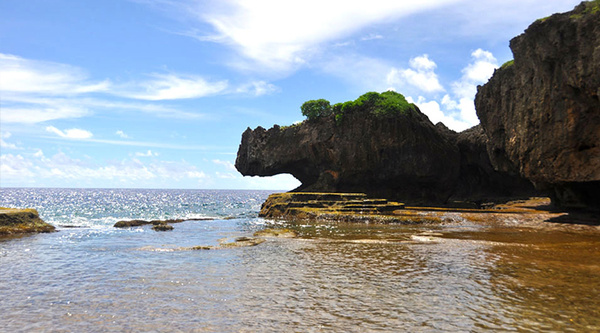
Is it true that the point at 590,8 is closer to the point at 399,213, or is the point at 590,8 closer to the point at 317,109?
the point at 399,213

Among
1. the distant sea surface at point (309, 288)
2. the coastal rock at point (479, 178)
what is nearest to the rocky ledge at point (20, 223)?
the distant sea surface at point (309, 288)

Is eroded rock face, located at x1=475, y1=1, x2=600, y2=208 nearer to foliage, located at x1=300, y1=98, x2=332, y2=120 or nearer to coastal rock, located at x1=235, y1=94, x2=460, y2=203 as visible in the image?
coastal rock, located at x1=235, y1=94, x2=460, y2=203

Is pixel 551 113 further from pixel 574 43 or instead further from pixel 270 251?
pixel 270 251

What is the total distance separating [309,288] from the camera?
39.9ft

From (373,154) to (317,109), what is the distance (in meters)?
12.3

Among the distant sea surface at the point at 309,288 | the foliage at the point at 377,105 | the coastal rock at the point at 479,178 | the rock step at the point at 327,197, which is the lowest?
the distant sea surface at the point at 309,288

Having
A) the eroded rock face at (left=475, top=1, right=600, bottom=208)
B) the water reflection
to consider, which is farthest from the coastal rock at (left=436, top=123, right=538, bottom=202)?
the water reflection

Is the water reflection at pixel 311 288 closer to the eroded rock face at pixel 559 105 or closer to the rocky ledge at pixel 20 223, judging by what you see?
the rocky ledge at pixel 20 223

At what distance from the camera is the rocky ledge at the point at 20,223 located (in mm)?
28281

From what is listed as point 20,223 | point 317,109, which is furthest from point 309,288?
point 317,109

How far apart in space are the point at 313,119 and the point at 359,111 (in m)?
8.30

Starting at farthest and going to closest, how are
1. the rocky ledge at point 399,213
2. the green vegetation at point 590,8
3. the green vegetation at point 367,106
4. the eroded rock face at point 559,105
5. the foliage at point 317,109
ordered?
the foliage at point 317,109 < the green vegetation at point 367,106 < the rocky ledge at point 399,213 < the eroded rock face at point 559,105 < the green vegetation at point 590,8

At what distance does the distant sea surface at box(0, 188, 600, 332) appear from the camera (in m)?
9.02

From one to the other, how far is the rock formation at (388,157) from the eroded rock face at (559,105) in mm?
20870
